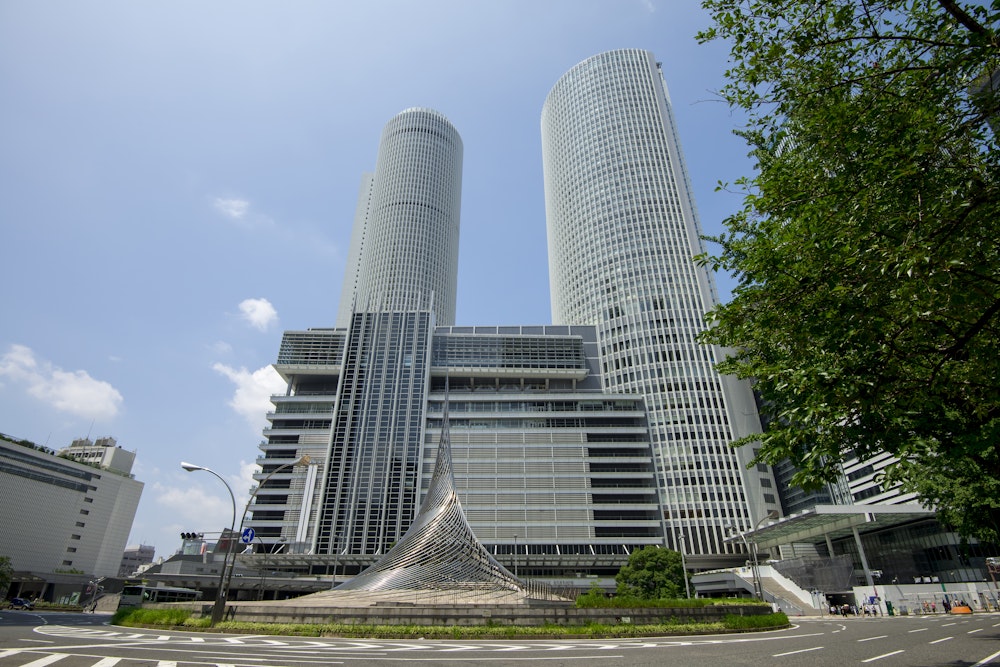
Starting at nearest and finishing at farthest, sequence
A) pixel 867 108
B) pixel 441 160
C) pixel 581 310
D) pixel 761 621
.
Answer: pixel 867 108, pixel 761 621, pixel 581 310, pixel 441 160

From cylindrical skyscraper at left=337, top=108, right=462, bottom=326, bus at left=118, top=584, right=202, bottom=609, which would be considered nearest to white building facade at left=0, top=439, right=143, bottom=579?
bus at left=118, top=584, right=202, bottom=609

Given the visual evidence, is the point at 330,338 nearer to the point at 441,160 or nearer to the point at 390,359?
the point at 390,359

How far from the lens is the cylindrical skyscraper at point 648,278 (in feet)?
245

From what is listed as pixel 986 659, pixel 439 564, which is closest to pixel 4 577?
pixel 439 564

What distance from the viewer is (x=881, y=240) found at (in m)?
7.33

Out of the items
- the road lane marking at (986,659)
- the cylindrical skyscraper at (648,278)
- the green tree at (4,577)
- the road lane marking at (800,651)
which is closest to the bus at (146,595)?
the green tree at (4,577)

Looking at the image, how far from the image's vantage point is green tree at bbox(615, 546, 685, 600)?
49312mm

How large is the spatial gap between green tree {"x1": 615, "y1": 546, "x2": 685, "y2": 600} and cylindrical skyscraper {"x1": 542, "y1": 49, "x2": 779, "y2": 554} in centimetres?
1659

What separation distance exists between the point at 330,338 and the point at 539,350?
38.6 m

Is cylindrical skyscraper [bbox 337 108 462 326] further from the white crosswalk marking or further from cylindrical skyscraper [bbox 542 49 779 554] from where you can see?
the white crosswalk marking

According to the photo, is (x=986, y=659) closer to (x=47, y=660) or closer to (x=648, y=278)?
(x=47, y=660)

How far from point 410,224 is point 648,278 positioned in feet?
230

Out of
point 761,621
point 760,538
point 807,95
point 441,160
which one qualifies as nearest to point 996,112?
point 807,95

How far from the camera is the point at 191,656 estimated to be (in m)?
11.5
